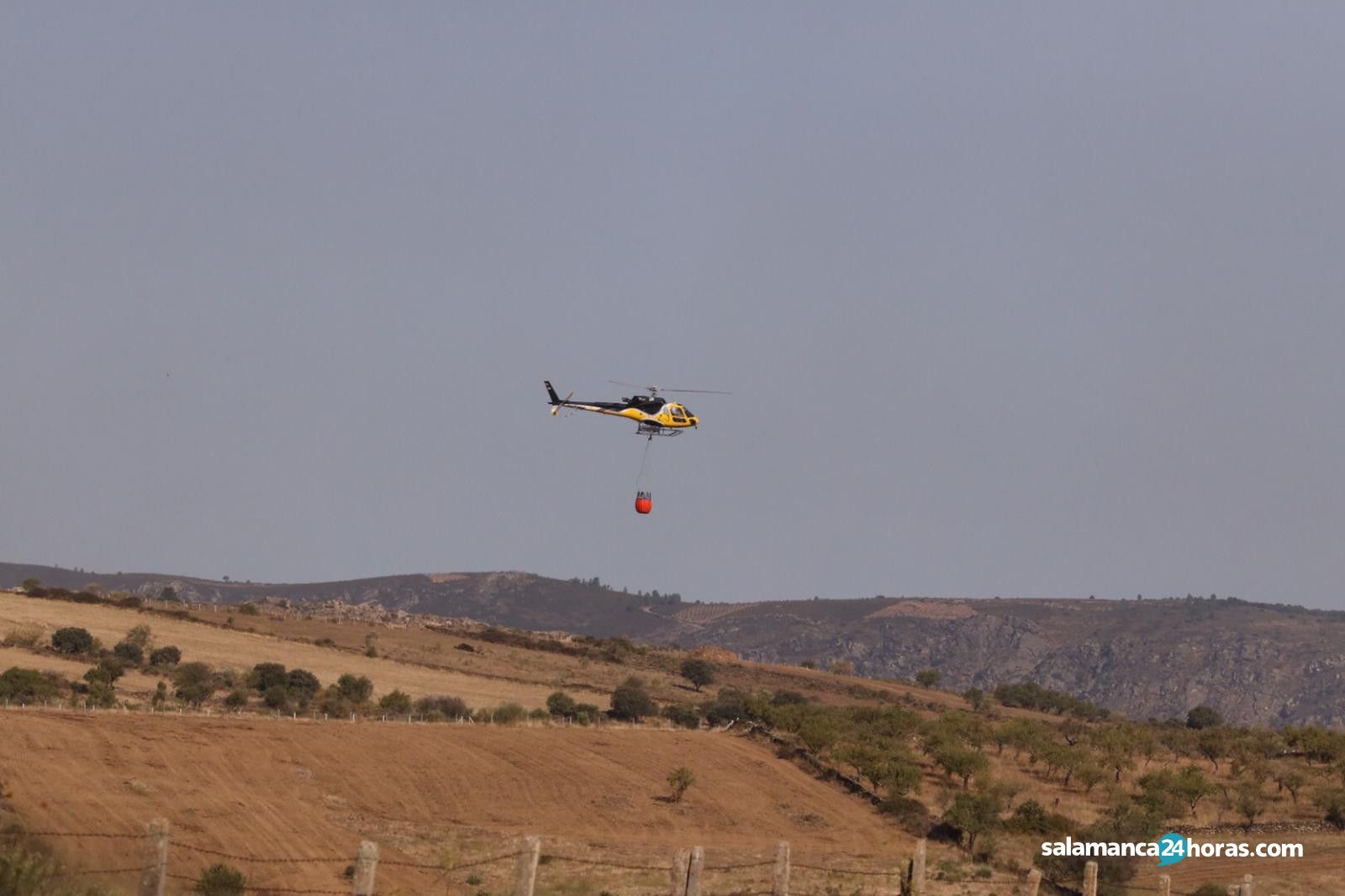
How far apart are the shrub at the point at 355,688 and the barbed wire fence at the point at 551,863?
33933 mm

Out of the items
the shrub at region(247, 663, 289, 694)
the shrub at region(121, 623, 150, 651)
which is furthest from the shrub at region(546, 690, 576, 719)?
the shrub at region(121, 623, 150, 651)

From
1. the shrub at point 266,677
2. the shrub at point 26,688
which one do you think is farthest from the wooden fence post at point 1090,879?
the shrub at point 266,677

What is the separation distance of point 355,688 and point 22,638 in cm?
1855

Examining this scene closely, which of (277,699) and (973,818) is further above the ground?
(277,699)

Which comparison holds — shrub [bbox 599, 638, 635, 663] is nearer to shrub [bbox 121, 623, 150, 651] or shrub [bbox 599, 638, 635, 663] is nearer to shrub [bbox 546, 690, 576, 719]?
shrub [bbox 121, 623, 150, 651]

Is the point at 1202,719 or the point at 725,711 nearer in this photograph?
the point at 725,711

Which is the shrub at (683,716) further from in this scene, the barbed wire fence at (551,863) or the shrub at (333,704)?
the barbed wire fence at (551,863)

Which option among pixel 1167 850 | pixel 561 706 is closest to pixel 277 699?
pixel 561 706

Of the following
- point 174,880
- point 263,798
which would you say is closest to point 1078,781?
point 263,798

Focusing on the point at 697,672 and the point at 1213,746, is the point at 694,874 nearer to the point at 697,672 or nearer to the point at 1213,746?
the point at 1213,746

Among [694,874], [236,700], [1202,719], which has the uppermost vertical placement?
[1202,719]

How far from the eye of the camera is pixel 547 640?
12694cm

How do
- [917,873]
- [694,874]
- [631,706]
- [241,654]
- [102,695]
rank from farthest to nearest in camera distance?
[241,654], [631,706], [102,695], [917,873], [694,874]

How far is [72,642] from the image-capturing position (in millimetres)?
75688
